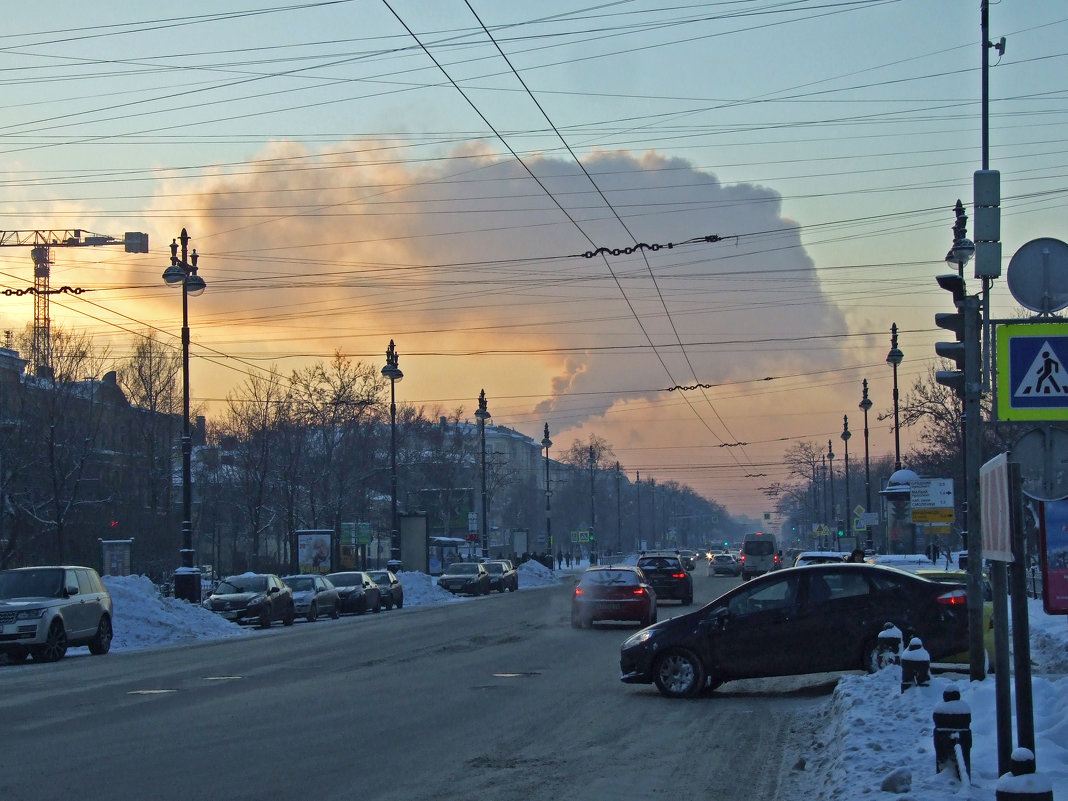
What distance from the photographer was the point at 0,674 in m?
19.8

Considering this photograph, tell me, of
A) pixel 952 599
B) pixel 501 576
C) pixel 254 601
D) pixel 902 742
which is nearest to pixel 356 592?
pixel 254 601

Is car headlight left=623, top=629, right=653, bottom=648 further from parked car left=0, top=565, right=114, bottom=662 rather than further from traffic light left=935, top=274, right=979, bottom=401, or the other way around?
parked car left=0, top=565, right=114, bottom=662

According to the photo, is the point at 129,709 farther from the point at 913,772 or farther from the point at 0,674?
the point at 913,772

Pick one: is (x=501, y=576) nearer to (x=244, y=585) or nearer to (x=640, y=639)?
(x=244, y=585)

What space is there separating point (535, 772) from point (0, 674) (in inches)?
534

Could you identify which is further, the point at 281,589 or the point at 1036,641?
the point at 281,589

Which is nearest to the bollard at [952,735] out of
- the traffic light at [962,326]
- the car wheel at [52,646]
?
the traffic light at [962,326]

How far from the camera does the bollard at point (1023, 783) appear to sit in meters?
5.23

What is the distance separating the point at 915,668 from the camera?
10.9 meters

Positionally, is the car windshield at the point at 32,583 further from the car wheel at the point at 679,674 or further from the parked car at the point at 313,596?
the parked car at the point at 313,596

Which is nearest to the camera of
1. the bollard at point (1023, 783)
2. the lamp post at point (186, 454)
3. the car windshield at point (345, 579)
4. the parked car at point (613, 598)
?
the bollard at point (1023, 783)

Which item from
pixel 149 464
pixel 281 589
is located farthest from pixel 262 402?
pixel 281 589

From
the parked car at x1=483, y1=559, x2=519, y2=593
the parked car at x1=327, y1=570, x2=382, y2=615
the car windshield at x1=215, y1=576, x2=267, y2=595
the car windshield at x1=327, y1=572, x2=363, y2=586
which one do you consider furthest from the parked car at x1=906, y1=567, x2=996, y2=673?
the parked car at x1=483, y1=559, x2=519, y2=593

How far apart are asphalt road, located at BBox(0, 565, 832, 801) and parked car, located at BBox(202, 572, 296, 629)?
12.0 m
